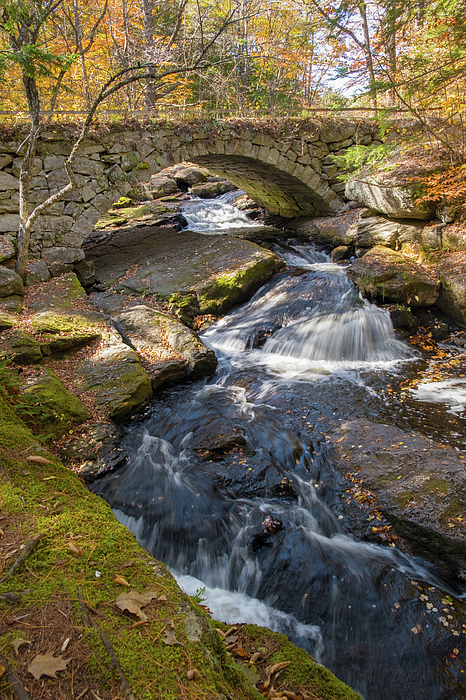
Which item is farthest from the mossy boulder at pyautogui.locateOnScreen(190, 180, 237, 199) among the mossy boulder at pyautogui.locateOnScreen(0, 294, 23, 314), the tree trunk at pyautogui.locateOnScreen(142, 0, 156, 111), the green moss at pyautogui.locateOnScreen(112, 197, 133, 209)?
the mossy boulder at pyautogui.locateOnScreen(0, 294, 23, 314)

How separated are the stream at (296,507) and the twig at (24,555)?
175 cm

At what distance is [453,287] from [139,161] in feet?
22.6

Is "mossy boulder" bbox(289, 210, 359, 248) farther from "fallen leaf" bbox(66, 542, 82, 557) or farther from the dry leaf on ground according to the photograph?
"fallen leaf" bbox(66, 542, 82, 557)

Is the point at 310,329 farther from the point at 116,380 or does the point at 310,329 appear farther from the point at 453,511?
the point at 453,511

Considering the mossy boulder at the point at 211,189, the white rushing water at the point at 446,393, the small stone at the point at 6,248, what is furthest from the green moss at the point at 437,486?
the mossy boulder at the point at 211,189

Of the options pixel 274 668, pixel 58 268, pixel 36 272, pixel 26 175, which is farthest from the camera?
pixel 58 268

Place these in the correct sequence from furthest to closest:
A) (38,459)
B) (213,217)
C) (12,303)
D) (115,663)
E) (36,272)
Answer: (213,217)
(36,272)
(12,303)
(38,459)
(115,663)

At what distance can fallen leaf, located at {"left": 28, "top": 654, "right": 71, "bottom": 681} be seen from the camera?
1.10m

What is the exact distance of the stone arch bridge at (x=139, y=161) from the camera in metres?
7.73

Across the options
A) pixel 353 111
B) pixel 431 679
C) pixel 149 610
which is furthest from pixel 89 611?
pixel 353 111

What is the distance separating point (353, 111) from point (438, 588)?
11622 millimetres

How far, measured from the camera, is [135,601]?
141cm

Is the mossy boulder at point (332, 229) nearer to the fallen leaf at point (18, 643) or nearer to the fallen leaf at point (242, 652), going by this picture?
the fallen leaf at point (242, 652)

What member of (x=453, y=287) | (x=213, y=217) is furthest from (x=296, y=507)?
(x=213, y=217)
